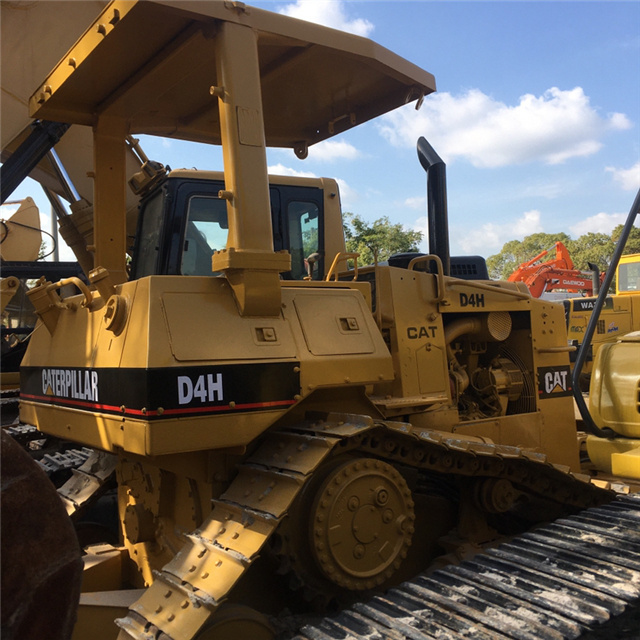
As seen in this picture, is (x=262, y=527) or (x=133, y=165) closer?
(x=262, y=527)

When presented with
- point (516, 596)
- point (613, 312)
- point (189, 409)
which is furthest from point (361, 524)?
point (613, 312)

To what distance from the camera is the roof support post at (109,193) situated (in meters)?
4.45

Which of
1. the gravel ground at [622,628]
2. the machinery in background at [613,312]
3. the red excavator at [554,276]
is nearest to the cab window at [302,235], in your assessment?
the gravel ground at [622,628]

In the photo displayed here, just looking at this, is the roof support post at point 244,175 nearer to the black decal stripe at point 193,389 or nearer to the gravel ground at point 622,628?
the black decal stripe at point 193,389

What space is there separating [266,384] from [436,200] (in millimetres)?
2287

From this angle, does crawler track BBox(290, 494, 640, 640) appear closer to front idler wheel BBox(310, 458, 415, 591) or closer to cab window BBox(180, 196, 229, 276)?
front idler wheel BBox(310, 458, 415, 591)

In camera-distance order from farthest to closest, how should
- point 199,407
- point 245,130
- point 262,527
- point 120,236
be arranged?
1. point 120,236
2. point 245,130
3. point 199,407
4. point 262,527

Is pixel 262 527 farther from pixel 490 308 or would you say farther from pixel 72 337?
pixel 490 308

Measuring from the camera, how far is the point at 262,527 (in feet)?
9.48

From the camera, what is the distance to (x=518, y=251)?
6456 centimetres

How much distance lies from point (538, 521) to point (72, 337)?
321 centimetres

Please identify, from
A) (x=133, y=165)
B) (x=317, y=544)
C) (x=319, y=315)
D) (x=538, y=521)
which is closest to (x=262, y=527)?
(x=317, y=544)

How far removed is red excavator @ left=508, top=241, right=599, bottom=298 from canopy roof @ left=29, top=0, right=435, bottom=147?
1527 centimetres

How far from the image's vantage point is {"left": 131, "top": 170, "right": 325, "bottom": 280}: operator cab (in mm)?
4230
